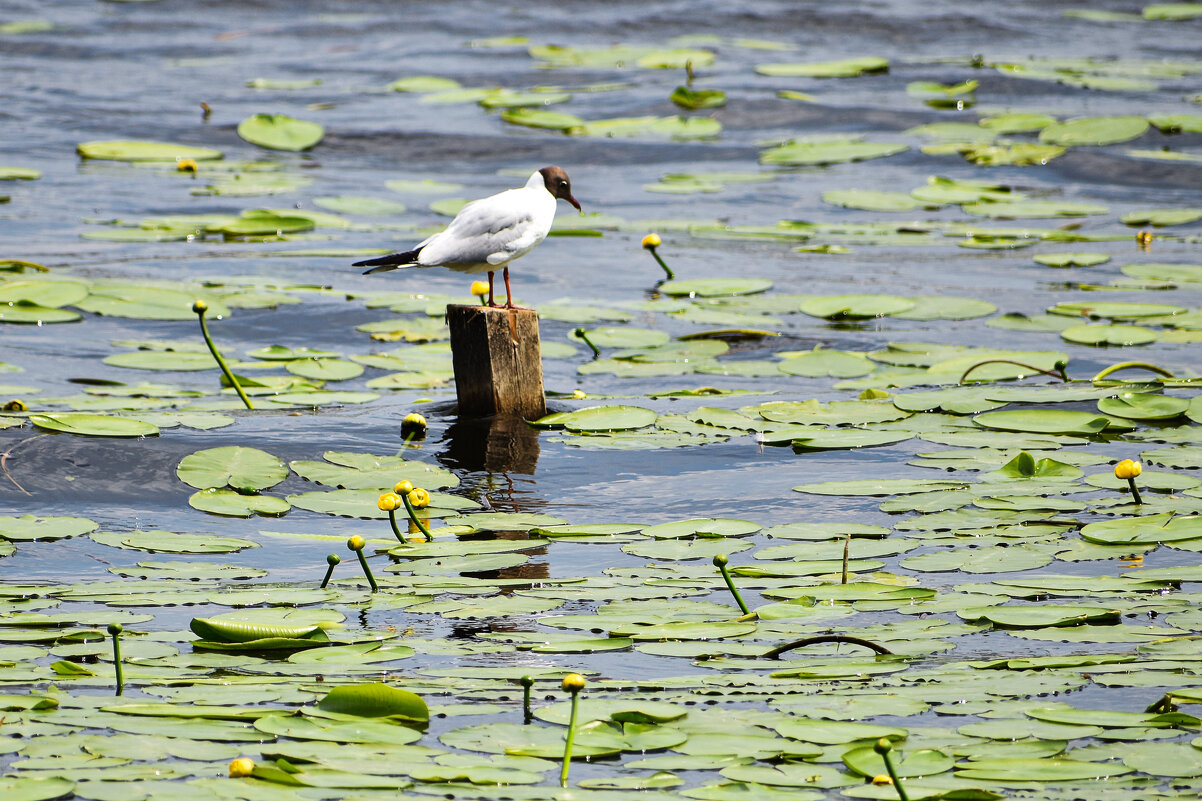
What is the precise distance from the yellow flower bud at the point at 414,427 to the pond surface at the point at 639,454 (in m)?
0.07

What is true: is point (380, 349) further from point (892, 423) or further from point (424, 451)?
point (892, 423)

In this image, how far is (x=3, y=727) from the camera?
8.20 feet

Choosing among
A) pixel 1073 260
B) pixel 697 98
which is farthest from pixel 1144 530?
pixel 697 98

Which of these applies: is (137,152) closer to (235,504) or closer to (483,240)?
(483,240)

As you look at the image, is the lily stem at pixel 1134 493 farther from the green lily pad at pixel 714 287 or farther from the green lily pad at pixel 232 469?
the green lily pad at pixel 714 287

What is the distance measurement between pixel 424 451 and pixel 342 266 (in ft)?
11.8

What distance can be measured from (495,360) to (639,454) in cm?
66

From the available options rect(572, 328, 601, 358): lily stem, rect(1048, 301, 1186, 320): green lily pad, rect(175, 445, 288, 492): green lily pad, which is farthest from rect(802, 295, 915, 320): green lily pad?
rect(175, 445, 288, 492): green lily pad

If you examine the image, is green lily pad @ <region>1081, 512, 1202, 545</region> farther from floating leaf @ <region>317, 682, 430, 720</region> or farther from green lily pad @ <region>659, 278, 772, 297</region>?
green lily pad @ <region>659, 278, 772, 297</region>

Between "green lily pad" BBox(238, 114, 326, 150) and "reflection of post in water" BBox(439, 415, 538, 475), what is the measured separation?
6750mm

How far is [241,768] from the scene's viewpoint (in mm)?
2303

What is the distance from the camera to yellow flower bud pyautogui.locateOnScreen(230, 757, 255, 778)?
2305 mm

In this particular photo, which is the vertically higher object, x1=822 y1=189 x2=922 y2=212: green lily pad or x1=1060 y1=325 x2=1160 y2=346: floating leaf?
x1=822 y1=189 x2=922 y2=212: green lily pad

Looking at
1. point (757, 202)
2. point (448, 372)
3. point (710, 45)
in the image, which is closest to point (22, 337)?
point (448, 372)
